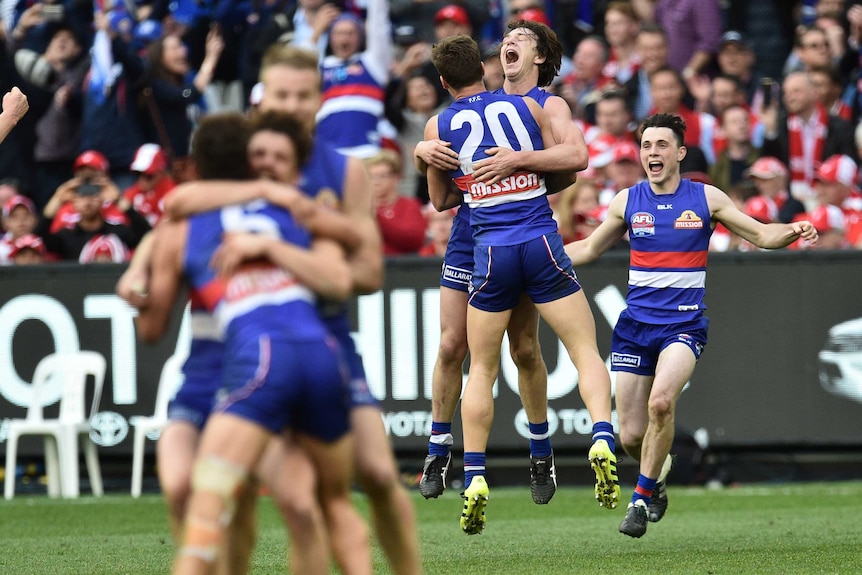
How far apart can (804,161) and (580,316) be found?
7.08 m

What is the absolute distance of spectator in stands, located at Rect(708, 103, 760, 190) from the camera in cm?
1488

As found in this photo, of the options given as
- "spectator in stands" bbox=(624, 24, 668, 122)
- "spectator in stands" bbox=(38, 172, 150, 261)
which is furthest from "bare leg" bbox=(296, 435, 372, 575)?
"spectator in stands" bbox=(624, 24, 668, 122)

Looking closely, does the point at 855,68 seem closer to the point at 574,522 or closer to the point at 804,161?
the point at 804,161

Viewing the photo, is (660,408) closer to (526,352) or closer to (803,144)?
(526,352)

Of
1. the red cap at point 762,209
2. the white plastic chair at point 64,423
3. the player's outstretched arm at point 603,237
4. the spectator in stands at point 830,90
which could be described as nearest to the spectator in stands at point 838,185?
the red cap at point 762,209

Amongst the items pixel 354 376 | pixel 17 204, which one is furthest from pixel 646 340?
pixel 17 204

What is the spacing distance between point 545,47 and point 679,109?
6.37 meters

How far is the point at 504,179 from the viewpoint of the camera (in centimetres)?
859

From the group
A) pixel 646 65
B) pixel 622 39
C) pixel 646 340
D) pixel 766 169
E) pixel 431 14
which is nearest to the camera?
pixel 646 340

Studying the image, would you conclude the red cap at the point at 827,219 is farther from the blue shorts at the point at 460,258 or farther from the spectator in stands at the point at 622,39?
the blue shorts at the point at 460,258

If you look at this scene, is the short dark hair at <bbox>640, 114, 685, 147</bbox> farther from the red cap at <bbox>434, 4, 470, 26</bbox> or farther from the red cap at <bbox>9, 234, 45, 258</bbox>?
the red cap at <bbox>9, 234, 45, 258</bbox>

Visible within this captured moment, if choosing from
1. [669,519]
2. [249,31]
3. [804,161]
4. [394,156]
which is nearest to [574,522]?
[669,519]

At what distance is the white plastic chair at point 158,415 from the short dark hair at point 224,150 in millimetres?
8283

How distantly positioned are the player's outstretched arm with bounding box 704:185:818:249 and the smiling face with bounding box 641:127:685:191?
263 millimetres
